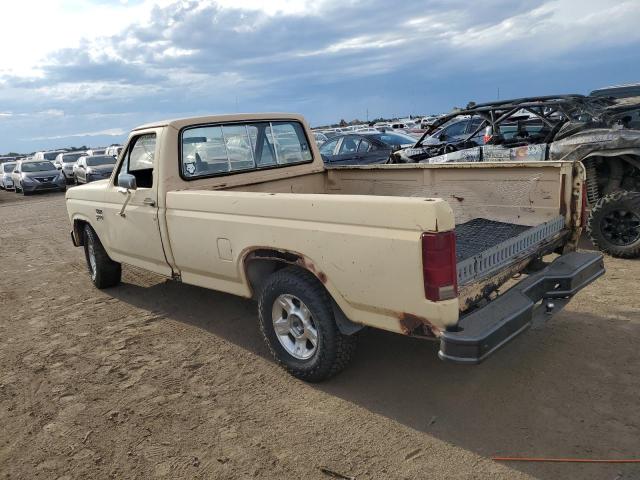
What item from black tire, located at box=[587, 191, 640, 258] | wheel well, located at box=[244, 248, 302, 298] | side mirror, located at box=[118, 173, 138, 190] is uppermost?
side mirror, located at box=[118, 173, 138, 190]

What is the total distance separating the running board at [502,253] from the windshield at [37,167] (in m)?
23.9

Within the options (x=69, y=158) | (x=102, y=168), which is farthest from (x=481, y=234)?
(x=69, y=158)

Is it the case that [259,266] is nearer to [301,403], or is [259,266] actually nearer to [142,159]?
[301,403]

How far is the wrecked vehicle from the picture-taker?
6070 mm

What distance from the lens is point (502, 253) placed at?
3.44 metres

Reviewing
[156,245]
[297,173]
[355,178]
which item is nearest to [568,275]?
[355,178]

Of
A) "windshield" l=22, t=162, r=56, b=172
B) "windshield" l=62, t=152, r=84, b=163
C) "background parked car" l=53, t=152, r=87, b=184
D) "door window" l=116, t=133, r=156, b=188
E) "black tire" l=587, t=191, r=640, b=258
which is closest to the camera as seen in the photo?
"door window" l=116, t=133, r=156, b=188

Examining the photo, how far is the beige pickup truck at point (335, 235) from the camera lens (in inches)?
112

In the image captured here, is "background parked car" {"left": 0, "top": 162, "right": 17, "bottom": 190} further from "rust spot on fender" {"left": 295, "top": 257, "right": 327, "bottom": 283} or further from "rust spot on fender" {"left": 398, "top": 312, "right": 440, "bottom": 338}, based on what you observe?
"rust spot on fender" {"left": 398, "top": 312, "right": 440, "bottom": 338}

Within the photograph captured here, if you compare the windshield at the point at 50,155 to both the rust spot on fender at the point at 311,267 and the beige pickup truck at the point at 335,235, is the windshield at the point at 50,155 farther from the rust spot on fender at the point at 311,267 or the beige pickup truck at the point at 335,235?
the rust spot on fender at the point at 311,267

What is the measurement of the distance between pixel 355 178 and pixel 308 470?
3.23m

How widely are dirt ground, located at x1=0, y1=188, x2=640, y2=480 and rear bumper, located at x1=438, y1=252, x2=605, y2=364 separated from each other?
0.56m

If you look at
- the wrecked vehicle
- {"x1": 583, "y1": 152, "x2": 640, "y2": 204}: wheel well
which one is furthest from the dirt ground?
{"x1": 583, "y1": 152, "x2": 640, "y2": 204}: wheel well

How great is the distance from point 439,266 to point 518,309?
692 mm
